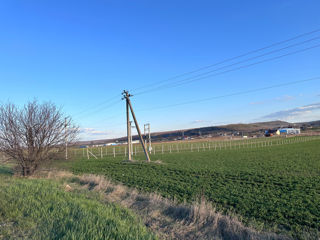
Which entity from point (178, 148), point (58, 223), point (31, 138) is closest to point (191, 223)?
point (58, 223)

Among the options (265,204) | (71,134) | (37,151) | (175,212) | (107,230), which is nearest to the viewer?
(107,230)

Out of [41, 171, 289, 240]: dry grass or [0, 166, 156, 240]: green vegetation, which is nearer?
[0, 166, 156, 240]: green vegetation

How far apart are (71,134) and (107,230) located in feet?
47.7

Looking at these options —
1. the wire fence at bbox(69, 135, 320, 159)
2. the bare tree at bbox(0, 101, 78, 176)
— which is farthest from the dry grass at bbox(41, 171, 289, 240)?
the wire fence at bbox(69, 135, 320, 159)

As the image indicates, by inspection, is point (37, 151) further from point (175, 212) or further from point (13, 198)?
point (175, 212)

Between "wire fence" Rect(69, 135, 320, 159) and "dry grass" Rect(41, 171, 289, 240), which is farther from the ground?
"dry grass" Rect(41, 171, 289, 240)

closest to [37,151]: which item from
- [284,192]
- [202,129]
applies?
[284,192]

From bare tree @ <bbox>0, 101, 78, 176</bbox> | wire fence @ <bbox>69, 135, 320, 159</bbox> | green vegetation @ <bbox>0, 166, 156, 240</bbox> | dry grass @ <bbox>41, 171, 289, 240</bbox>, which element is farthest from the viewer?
wire fence @ <bbox>69, 135, 320, 159</bbox>

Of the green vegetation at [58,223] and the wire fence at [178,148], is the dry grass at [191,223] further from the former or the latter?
the wire fence at [178,148]

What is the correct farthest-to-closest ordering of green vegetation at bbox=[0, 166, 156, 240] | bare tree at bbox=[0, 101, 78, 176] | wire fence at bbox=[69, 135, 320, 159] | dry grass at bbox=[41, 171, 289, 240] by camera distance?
wire fence at bbox=[69, 135, 320, 159] → bare tree at bbox=[0, 101, 78, 176] → dry grass at bbox=[41, 171, 289, 240] → green vegetation at bbox=[0, 166, 156, 240]

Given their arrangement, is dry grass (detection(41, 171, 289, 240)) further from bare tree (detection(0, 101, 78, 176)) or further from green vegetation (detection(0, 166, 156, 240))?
bare tree (detection(0, 101, 78, 176))

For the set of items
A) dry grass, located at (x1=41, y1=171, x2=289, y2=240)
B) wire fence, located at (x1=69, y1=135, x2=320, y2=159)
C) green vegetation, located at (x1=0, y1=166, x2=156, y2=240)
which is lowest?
wire fence, located at (x1=69, y1=135, x2=320, y2=159)

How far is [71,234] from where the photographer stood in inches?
Result: 154

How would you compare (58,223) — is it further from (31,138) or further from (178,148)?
(178,148)
